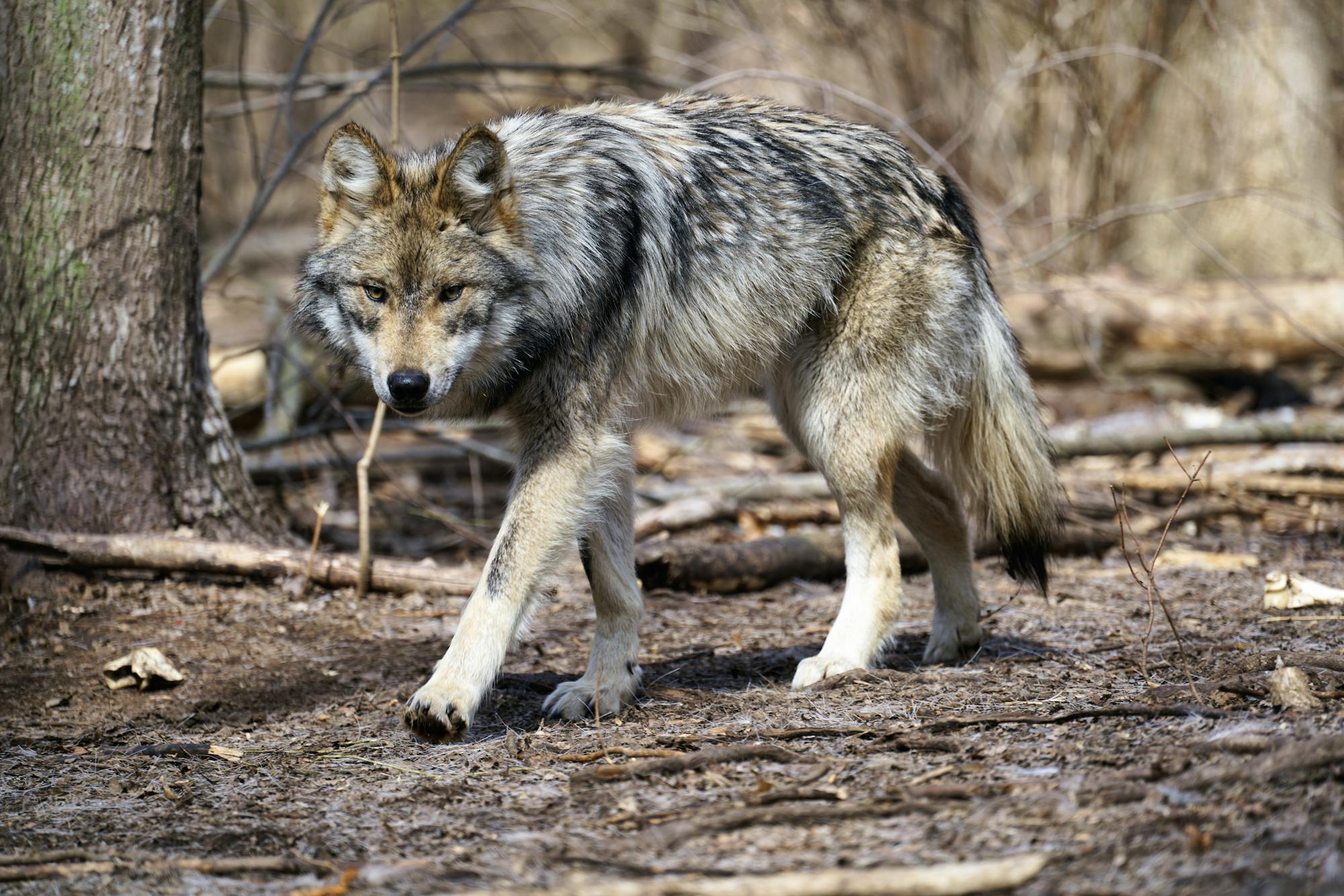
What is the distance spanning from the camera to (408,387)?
3.47 metres

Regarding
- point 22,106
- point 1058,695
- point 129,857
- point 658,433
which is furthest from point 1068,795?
point 658,433

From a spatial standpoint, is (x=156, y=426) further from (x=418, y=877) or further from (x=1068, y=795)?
(x=1068, y=795)

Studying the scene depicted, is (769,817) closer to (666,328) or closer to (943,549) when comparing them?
(666,328)

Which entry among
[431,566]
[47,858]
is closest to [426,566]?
[431,566]

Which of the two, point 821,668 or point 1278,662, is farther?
point 821,668

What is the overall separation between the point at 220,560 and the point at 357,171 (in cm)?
203

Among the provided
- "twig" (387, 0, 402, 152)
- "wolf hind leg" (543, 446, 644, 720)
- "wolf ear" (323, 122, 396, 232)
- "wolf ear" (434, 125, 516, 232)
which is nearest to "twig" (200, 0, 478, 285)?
"twig" (387, 0, 402, 152)

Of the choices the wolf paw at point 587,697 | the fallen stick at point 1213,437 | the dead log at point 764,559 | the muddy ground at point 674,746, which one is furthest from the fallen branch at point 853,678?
the fallen stick at point 1213,437

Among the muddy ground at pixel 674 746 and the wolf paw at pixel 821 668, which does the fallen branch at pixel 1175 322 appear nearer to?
the muddy ground at pixel 674 746

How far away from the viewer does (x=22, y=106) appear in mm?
4641

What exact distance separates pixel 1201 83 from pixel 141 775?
362 inches

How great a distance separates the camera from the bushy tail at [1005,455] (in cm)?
445

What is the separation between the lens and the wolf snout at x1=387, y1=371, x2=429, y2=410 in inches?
136

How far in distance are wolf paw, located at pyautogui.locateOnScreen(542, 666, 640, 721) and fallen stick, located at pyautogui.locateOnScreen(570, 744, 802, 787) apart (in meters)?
0.75
